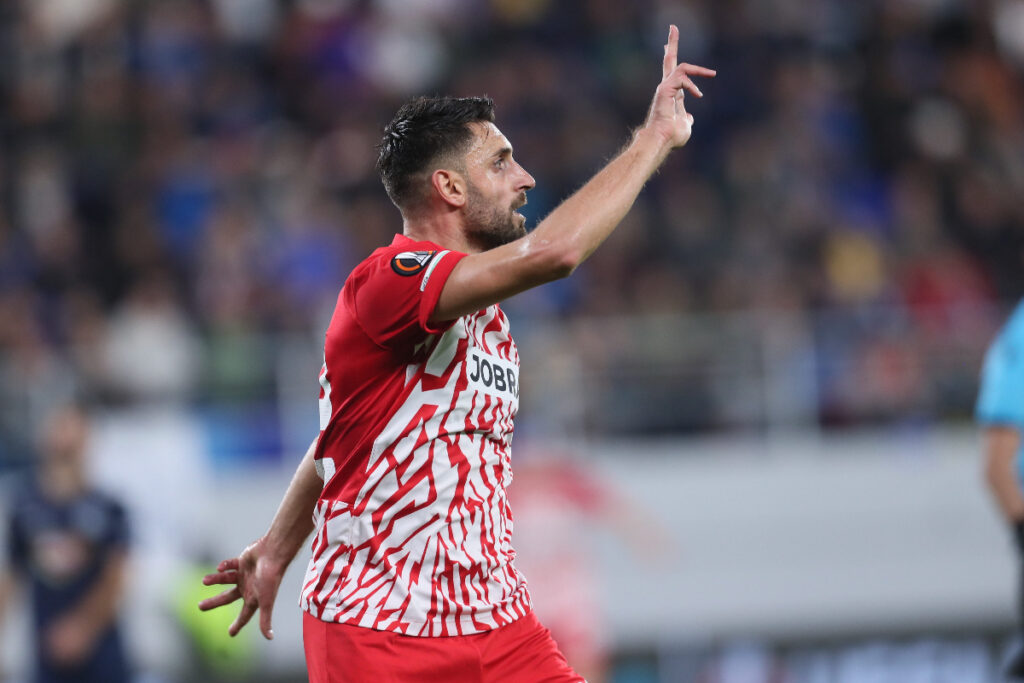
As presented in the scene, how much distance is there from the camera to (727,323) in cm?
1084

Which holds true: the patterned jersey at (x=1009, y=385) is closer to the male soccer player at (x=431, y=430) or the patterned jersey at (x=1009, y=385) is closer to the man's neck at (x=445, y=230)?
the male soccer player at (x=431, y=430)

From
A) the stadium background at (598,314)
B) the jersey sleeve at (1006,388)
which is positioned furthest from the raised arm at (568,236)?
the stadium background at (598,314)

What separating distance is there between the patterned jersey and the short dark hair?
3.24 metres

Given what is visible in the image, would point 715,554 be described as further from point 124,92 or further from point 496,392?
point 496,392

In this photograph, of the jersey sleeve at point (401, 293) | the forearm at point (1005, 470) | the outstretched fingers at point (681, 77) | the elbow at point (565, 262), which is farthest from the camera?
the forearm at point (1005, 470)

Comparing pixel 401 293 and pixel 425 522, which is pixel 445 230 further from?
pixel 425 522

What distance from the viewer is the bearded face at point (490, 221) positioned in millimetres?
4168

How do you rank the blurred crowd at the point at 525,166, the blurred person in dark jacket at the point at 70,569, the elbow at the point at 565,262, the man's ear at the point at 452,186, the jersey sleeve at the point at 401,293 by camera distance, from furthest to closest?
the blurred crowd at the point at 525,166 < the blurred person in dark jacket at the point at 70,569 < the man's ear at the point at 452,186 < the jersey sleeve at the point at 401,293 < the elbow at the point at 565,262

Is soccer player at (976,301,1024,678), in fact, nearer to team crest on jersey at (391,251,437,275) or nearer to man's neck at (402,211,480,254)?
man's neck at (402,211,480,254)

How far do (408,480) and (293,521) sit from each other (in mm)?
650

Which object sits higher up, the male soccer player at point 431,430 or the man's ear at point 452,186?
the man's ear at point 452,186

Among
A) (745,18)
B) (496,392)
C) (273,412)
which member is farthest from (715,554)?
(496,392)

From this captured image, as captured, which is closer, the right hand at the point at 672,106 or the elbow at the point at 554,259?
the elbow at the point at 554,259

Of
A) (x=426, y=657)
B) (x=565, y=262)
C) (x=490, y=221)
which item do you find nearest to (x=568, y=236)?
(x=565, y=262)
